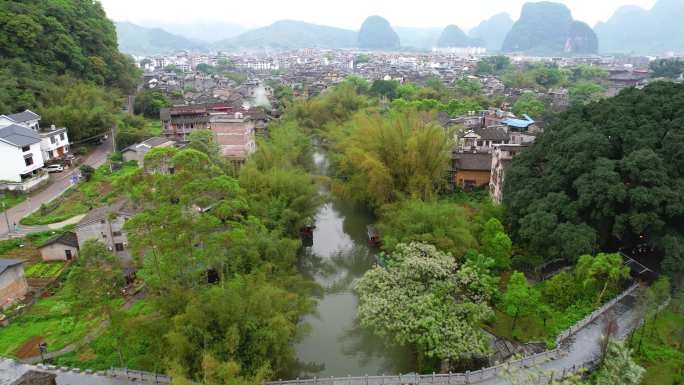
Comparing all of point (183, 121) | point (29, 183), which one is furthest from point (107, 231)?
point (183, 121)

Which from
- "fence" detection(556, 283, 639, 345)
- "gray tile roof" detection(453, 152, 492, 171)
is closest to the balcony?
"gray tile roof" detection(453, 152, 492, 171)

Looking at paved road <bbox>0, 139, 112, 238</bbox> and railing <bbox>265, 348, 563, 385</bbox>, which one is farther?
paved road <bbox>0, 139, 112, 238</bbox>

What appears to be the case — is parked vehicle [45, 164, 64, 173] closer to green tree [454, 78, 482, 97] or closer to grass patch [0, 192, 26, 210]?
grass patch [0, 192, 26, 210]

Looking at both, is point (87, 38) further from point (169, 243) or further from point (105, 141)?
point (169, 243)

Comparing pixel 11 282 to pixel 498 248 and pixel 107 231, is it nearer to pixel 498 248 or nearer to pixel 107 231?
pixel 107 231

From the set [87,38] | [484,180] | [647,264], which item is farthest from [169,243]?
[87,38]

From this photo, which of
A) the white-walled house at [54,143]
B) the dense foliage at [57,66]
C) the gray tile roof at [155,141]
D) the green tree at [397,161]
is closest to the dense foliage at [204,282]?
the green tree at [397,161]
